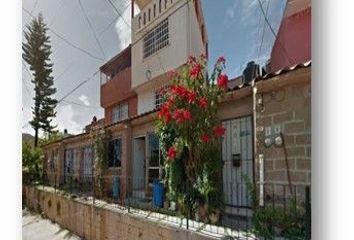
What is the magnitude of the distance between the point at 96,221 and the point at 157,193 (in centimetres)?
75

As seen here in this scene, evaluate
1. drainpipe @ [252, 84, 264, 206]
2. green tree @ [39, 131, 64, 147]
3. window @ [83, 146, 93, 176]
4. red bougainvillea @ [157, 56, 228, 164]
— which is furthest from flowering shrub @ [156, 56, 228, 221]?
green tree @ [39, 131, 64, 147]

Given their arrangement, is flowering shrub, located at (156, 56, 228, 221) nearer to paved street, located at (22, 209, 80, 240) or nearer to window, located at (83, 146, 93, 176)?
window, located at (83, 146, 93, 176)

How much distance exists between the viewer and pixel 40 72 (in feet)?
9.15

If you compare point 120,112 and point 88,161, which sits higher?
point 120,112

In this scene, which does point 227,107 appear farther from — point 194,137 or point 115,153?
point 115,153

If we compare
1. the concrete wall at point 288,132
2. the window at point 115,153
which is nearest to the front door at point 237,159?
the concrete wall at point 288,132

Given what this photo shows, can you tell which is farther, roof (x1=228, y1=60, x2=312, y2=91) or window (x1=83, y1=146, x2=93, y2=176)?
window (x1=83, y1=146, x2=93, y2=176)

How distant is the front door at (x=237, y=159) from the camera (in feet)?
8.73

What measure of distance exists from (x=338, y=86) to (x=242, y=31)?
2.29ft

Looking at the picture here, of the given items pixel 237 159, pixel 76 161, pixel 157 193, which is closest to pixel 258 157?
pixel 237 159

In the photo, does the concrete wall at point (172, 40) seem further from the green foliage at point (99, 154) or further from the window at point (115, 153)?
the window at point (115, 153)

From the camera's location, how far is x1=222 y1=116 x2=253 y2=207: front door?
2.66m

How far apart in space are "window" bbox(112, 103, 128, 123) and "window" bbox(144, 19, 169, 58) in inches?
23.1

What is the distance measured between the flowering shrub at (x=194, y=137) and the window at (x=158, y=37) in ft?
0.79
